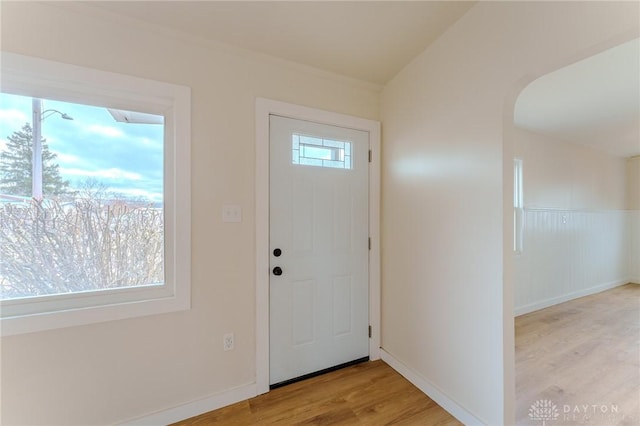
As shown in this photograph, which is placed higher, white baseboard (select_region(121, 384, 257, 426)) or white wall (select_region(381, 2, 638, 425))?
white wall (select_region(381, 2, 638, 425))

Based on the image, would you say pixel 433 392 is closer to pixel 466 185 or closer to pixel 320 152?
pixel 466 185

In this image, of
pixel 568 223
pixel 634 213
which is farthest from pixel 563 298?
pixel 634 213

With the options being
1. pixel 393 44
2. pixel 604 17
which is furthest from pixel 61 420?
pixel 604 17

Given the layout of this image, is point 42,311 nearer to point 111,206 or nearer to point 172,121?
point 111,206

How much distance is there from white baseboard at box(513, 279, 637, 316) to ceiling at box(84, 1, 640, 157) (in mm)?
2384

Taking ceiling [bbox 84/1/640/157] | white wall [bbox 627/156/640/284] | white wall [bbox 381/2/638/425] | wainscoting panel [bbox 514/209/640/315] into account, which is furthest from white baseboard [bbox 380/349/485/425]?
white wall [bbox 627/156/640/284]

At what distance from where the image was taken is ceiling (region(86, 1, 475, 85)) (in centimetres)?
153

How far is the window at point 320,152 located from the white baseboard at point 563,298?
2.59 metres

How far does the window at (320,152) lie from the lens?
2.08 metres

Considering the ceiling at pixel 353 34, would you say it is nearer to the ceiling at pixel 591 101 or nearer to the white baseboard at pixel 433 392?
the ceiling at pixel 591 101

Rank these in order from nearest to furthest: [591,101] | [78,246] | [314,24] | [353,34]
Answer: [78,246], [314,24], [353,34], [591,101]

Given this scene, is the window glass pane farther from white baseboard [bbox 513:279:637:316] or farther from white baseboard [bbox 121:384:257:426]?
white baseboard [bbox 513:279:637:316]

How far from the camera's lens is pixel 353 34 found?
1786 mm

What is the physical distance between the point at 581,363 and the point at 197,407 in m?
3.15
